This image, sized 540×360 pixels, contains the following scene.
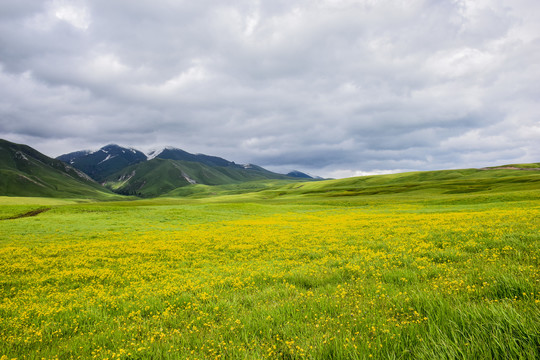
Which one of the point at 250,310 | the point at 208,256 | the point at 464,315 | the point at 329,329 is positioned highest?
the point at 464,315

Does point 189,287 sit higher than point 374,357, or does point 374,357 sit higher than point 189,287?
point 374,357

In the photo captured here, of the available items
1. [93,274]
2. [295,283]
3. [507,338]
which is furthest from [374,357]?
[93,274]

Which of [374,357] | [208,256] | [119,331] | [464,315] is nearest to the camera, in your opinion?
[374,357]

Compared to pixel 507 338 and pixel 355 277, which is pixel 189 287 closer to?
pixel 355 277

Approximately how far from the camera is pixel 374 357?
3.63 meters

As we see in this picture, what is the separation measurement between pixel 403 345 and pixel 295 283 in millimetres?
5100

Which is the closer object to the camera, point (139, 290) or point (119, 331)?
point (119, 331)

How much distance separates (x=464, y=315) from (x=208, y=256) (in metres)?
14.5

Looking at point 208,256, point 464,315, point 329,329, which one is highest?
point 464,315

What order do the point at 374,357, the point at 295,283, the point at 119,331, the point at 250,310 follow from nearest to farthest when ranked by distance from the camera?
the point at 374,357, the point at 119,331, the point at 250,310, the point at 295,283

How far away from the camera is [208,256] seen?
16.0 metres

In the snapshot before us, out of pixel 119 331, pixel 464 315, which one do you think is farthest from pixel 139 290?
pixel 464 315

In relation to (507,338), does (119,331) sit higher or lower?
lower

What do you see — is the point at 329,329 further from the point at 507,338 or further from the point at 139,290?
the point at 139,290
